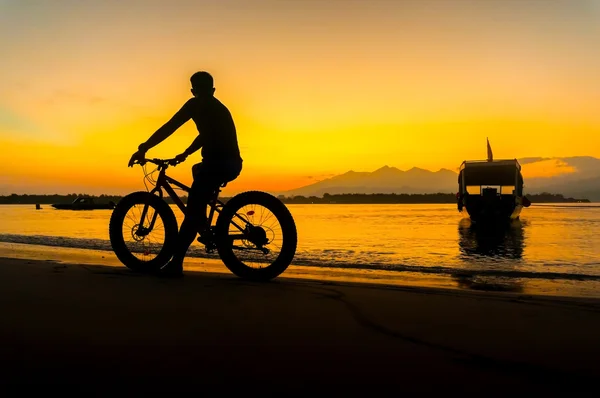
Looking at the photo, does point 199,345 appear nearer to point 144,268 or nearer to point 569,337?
point 569,337

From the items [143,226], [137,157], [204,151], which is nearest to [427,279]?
[204,151]

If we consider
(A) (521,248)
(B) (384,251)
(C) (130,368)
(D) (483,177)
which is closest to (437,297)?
(C) (130,368)

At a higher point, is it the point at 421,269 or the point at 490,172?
the point at 490,172

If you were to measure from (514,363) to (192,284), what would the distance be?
10.6 feet

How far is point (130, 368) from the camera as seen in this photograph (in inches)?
86.0

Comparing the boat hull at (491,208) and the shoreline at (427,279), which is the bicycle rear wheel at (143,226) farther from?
the boat hull at (491,208)

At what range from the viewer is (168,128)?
17.9ft

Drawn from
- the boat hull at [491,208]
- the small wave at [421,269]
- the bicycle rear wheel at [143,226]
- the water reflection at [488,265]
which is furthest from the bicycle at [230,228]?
the boat hull at [491,208]

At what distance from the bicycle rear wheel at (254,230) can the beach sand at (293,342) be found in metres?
1.17

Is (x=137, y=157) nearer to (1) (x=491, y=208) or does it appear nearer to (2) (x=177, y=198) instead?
(2) (x=177, y=198)

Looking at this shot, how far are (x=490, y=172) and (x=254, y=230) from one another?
30.4m

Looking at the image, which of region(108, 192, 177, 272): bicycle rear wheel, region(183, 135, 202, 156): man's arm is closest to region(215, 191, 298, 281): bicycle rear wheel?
region(108, 192, 177, 272): bicycle rear wheel

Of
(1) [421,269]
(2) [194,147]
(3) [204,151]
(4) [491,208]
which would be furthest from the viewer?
(4) [491,208]

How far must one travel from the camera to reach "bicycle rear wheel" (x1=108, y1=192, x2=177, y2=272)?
5691mm
